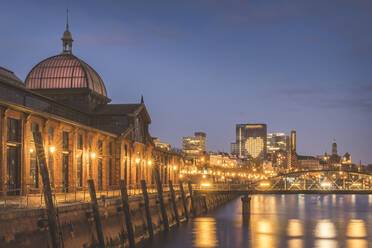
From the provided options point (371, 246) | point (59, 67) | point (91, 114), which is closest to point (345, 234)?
point (371, 246)

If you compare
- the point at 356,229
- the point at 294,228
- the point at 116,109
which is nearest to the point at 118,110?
the point at 116,109

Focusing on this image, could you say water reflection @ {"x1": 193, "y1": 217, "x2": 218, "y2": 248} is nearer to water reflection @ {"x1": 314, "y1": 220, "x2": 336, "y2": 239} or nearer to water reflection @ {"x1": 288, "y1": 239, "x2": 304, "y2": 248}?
water reflection @ {"x1": 288, "y1": 239, "x2": 304, "y2": 248}

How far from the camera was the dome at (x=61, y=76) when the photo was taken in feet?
265

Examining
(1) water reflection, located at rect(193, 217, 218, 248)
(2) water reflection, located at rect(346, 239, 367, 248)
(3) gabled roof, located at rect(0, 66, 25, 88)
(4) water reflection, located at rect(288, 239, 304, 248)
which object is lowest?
(2) water reflection, located at rect(346, 239, 367, 248)

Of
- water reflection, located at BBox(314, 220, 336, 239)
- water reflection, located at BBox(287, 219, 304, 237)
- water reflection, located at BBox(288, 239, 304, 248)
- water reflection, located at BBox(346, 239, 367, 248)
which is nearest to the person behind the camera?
water reflection, located at BBox(288, 239, 304, 248)

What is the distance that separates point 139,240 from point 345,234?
29.8 m

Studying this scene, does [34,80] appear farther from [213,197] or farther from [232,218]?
[213,197]

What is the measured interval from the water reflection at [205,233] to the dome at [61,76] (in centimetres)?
2661

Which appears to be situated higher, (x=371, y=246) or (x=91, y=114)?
(x=91, y=114)

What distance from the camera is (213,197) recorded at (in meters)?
112

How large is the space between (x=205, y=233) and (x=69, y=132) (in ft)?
62.4

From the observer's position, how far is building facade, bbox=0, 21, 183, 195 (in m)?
44.8

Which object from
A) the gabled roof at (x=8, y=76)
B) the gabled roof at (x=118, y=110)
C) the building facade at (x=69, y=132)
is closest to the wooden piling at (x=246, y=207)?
the building facade at (x=69, y=132)

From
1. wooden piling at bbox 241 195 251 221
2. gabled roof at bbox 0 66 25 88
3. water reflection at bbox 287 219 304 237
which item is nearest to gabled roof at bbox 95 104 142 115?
gabled roof at bbox 0 66 25 88
